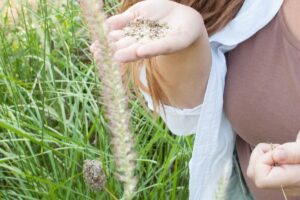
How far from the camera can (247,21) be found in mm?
1191

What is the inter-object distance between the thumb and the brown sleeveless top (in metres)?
0.40

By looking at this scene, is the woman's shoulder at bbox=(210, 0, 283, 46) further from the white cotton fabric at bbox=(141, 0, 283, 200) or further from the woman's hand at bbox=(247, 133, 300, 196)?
the woman's hand at bbox=(247, 133, 300, 196)

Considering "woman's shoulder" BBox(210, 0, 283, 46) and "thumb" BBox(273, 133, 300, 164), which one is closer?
"thumb" BBox(273, 133, 300, 164)

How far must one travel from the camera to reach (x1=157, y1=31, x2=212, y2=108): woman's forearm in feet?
3.81

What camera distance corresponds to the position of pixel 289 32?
1115 mm

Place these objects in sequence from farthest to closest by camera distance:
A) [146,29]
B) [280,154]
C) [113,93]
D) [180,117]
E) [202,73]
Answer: [180,117]
[202,73]
[146,29]
[280,154]
[113,93]

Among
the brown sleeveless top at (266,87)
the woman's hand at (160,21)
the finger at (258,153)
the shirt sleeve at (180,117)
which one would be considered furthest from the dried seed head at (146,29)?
the shirt sleeve at (180,117)

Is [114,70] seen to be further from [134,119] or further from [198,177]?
[134,119]

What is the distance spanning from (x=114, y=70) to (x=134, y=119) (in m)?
1.40

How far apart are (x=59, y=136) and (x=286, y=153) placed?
0.65 m

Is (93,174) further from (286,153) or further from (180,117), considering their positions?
(286,153)

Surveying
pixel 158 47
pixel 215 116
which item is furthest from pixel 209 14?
pixel 158 47

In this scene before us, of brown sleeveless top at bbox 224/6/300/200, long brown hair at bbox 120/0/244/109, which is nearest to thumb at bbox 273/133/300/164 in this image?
brown sleeveless top at bbox 224/6/300/200

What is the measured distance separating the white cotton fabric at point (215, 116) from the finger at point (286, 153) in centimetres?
47
